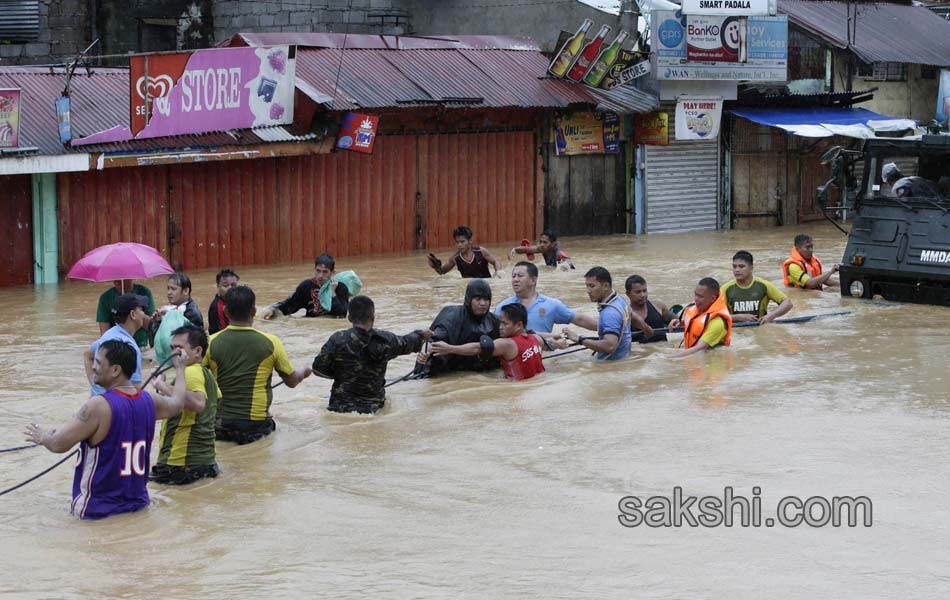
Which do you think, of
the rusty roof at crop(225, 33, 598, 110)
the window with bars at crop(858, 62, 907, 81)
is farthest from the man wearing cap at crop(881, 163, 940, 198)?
the window with bars at crop(858, 62, 907, 81)

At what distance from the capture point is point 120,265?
12.3m

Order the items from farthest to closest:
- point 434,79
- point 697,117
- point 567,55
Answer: point 697,117
point 567,55
point 434,79

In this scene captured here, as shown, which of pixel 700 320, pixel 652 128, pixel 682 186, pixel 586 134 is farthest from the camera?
pixel 682 186

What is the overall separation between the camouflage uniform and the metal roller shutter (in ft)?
57.3

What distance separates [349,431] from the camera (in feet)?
33.3

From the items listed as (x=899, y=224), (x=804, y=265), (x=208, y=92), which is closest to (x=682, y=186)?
(x=804, y=265)

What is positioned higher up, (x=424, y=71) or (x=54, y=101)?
(x=424, y=71)

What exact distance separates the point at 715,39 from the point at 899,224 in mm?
10615

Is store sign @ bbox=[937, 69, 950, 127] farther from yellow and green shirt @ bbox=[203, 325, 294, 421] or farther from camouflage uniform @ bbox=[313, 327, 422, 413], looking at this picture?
yellow and green shirt @ bbox=[203, 325, 294, 421]

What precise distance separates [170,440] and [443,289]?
10.0m

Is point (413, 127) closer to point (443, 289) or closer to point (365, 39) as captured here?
point (365, 39)

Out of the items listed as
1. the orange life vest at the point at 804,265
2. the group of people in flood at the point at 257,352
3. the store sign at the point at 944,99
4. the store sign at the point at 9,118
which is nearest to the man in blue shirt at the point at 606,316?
the group of people in flood at the point at 257,352

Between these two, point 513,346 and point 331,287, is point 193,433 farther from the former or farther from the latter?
point 331,287

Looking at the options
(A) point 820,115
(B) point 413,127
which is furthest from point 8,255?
(A) point 820,115
